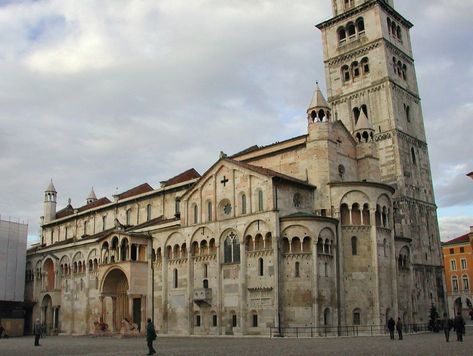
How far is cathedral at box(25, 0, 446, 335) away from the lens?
37.7 meters

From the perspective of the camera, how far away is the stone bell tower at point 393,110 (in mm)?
48375

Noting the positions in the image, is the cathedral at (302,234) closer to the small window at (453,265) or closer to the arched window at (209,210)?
the arched window at (209,210)

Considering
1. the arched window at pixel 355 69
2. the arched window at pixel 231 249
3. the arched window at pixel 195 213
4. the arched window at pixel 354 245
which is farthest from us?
the arched window at pixel 355 69

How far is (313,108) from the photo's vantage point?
42438mm

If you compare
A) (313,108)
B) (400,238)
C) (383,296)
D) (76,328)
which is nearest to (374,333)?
(383,296)

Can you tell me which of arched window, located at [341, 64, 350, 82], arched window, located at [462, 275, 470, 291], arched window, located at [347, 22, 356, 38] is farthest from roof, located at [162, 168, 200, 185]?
arched window, located at [462, 275, 470, 291]

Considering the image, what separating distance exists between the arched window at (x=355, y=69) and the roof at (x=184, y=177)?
19.1 metres

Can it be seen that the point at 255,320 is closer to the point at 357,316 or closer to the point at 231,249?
the point at 231,249

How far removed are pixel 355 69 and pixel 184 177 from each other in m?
20.7

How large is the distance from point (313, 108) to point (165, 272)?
17.9 metres

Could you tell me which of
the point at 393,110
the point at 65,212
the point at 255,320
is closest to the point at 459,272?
the point at 393,110

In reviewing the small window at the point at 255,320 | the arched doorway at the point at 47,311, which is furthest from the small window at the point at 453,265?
the arched doorway at the point at 47,311

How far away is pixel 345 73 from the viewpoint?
56.2 meters

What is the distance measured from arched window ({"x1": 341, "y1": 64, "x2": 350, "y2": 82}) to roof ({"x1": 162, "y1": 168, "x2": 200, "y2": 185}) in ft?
59.8
